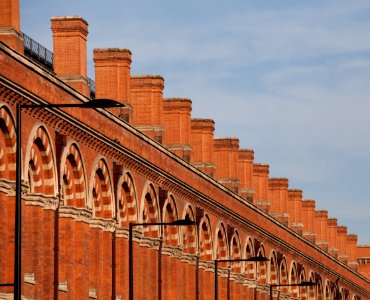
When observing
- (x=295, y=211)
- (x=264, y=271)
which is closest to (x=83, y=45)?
(x=264, y=271)

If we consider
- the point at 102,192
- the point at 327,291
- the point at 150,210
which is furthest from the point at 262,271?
the point at 102,192

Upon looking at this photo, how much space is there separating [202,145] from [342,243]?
166 feet

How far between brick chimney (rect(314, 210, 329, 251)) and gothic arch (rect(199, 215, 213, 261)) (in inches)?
1569

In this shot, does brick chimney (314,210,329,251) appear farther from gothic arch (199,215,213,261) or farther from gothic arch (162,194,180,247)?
gothic arch (162,194,180,247)

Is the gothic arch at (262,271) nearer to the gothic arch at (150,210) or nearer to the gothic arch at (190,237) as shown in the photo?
the gothic arch at (190,237)

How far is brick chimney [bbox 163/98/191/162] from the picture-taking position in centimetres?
8162

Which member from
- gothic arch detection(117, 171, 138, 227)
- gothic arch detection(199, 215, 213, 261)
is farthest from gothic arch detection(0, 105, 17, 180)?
gothic arch detection(199, 215, 213, 261)

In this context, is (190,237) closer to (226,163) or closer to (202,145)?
(202,145)

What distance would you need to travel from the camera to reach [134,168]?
6950 cm

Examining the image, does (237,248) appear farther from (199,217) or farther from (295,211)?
(295,211)

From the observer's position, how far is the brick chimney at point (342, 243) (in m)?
136

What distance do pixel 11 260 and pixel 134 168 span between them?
1635 cm

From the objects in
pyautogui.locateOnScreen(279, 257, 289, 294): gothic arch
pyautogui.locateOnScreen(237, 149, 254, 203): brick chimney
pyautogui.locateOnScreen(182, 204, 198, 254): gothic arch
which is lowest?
pyautogui.locateOnScreen(279, 257, 289, 294): gothic arch

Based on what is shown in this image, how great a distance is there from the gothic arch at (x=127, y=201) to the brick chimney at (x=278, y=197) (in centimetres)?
4109
